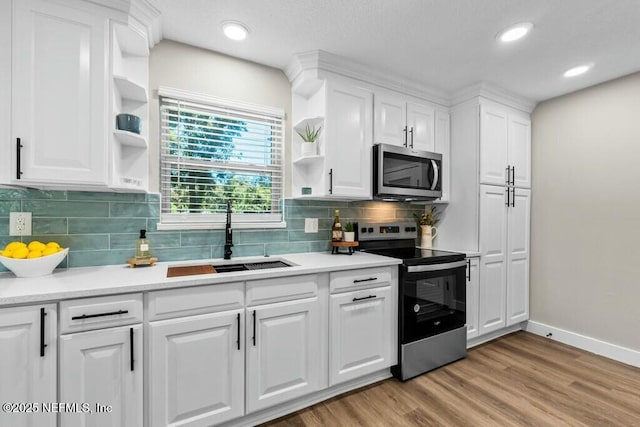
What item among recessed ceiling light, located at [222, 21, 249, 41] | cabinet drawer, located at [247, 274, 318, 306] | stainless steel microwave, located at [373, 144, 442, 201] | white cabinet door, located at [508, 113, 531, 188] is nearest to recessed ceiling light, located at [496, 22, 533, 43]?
stainless steel microwave, located at [373, 144, 442, 201]

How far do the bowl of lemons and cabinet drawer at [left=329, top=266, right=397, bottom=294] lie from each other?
157cm

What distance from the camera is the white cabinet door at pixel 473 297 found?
2.72 m

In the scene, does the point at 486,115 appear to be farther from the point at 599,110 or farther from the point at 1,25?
the point at 1,25

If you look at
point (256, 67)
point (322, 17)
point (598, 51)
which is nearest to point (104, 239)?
point (256, 67)

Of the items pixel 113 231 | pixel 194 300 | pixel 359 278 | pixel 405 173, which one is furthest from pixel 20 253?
pixel 405 173

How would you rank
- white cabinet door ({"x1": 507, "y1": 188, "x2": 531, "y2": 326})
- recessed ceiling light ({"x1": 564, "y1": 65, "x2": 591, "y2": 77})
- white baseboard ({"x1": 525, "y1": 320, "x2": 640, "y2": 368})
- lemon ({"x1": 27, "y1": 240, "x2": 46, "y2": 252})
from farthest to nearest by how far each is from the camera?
white cabinet door ({"x1": 507, "y1": 188, "x2": 531, "y2": 326})
white baseboard ({"x1": 525, "y1": 320, "x2": 640, "y2": 368})
recessed ceiling light ({"x1": 564, "y1": 65, "x2": 591, "y2": 77})
lemon ({"x1": 27, "y1": 240, "x2": 46, "y2": 252})

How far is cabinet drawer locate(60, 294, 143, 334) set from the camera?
1304 millimetres

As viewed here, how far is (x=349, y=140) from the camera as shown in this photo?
94.2 inches

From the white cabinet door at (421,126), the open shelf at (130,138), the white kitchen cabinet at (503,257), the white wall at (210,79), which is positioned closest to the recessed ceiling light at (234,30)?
the white wall at (210,79)

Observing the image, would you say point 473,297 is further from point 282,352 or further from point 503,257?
point 282,352

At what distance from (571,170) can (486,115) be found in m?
1.03

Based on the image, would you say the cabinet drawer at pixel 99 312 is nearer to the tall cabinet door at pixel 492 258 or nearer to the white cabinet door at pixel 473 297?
the white cabinet door at pixel 473 297

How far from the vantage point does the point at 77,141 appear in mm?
1529

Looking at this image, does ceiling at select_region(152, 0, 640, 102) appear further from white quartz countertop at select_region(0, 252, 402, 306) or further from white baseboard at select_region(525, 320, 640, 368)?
white baseboard at select_region(525, 320, 640, 368)
